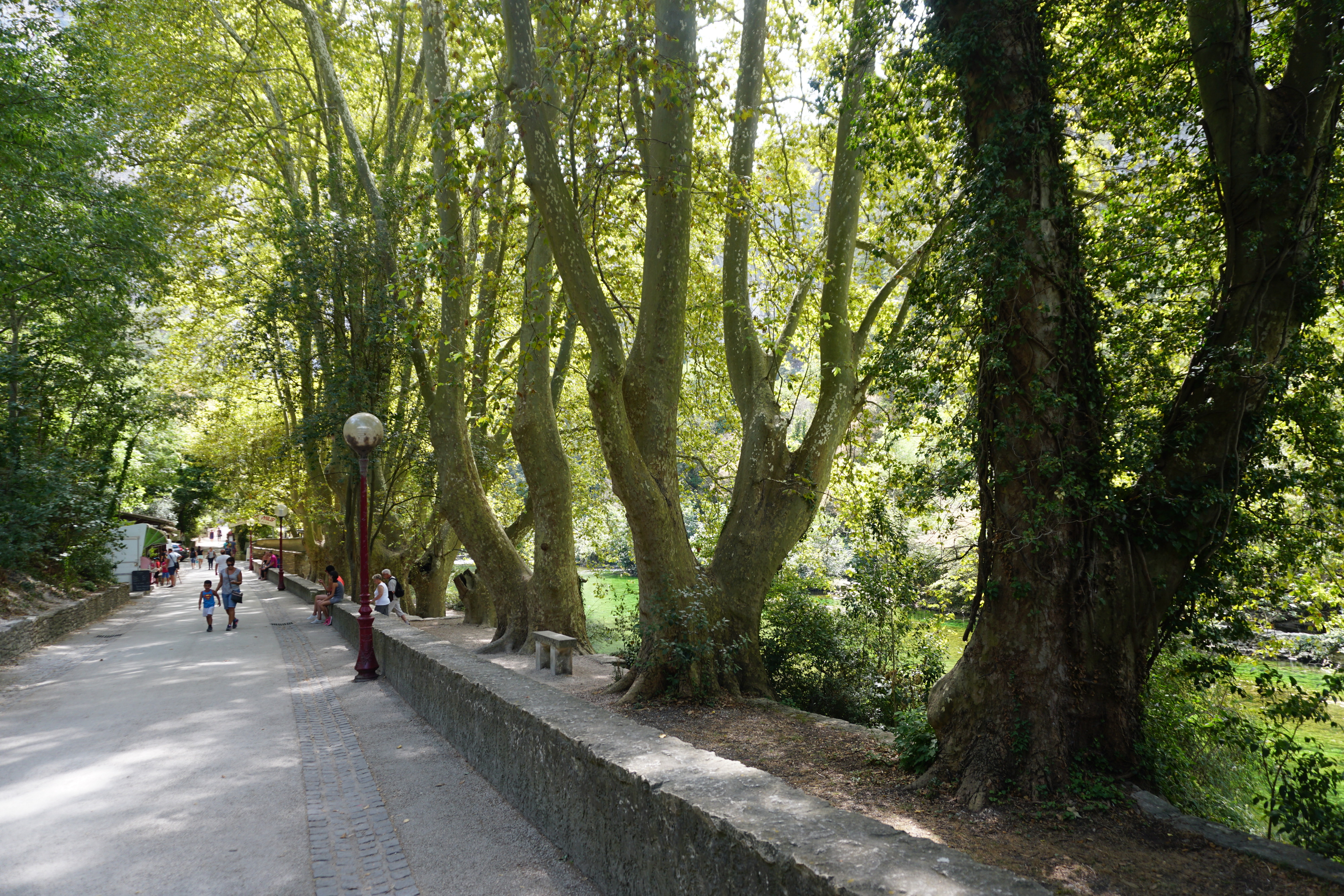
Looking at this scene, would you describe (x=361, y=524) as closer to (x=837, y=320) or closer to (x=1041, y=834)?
(x=837, y=320)

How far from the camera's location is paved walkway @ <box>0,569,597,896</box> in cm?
425

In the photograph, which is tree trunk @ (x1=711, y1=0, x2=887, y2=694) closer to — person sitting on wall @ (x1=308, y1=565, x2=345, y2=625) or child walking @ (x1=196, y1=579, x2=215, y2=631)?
person sitting on wall @ (x1=308, y1=565, x2=345, y2=625)

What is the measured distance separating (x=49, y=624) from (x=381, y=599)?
19.9 ft

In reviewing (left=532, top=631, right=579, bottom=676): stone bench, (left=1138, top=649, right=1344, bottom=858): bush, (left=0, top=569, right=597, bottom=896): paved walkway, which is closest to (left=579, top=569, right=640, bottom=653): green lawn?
(left=532, top=631, right=579, bottom=676): stone bench

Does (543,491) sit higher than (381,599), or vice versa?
(543,491)

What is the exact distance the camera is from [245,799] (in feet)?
18.4

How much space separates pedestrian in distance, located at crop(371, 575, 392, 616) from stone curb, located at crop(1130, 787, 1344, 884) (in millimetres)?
15690

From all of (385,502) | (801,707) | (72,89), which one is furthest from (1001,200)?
(385,502)

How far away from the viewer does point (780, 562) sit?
8.53 meters

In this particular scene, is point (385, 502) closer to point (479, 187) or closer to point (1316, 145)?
point (479, 187)

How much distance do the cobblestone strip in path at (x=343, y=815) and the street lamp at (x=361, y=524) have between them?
130 cm

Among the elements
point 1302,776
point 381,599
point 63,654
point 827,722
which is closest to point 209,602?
point 63,654

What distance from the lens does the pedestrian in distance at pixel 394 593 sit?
17547 mm

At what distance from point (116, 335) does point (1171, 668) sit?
18.6 m
